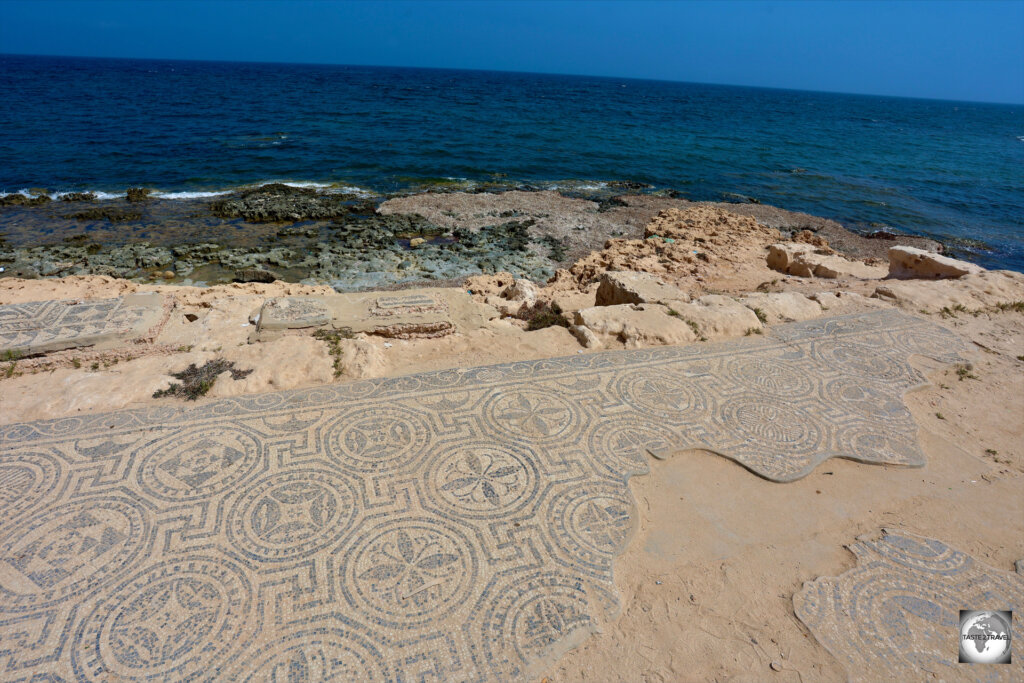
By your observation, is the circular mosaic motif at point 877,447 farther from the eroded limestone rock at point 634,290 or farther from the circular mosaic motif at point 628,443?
the eroded limestone rock at point 634,290

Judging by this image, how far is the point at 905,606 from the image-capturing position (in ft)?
7.87

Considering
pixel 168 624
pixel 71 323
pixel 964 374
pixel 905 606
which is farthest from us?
pixel 964 374

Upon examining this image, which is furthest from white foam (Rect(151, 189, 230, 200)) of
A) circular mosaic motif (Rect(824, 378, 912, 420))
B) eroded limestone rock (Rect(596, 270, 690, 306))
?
circular mosaic motif (Rect(824, 378, 912, 420))

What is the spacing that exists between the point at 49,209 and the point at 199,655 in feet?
42.4

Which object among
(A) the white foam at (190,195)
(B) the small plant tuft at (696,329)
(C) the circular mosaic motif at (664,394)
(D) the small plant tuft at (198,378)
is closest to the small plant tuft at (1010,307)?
(B) the small plant tuft at (696,329)

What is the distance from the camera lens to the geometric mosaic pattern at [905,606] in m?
2.16

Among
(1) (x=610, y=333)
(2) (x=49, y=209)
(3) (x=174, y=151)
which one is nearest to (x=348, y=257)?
(1) (x=610, y=333)

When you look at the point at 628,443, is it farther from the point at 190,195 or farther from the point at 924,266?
the point at 190,195

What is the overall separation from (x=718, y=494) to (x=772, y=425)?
35.9 inches

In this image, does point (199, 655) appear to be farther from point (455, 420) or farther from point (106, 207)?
point (106, 207)

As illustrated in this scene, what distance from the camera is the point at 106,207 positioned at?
428 inches

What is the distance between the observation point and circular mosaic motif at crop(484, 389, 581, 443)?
3.38 m

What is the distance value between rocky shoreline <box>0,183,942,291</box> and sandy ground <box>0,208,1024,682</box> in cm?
372
